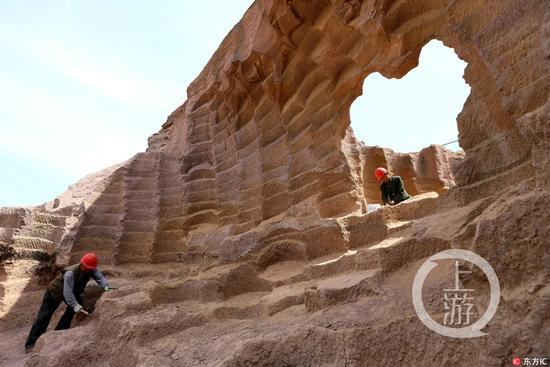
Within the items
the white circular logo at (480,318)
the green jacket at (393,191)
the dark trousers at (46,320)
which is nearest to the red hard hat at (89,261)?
the dark trousers at (46,320)

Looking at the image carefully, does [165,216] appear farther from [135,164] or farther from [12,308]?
[12,308]

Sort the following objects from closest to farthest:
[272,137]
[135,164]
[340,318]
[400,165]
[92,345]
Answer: [340,318] < [92,345] < [272,137] < [135,164] < [400,165]

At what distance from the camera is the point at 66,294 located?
21.3ft

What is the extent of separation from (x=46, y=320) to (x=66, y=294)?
1.91ft

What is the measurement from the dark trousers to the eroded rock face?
0.31 metres

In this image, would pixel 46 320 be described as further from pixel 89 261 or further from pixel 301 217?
pixel 301 217

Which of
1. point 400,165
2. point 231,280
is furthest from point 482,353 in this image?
point 400,165

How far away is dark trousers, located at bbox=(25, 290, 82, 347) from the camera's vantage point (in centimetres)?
654

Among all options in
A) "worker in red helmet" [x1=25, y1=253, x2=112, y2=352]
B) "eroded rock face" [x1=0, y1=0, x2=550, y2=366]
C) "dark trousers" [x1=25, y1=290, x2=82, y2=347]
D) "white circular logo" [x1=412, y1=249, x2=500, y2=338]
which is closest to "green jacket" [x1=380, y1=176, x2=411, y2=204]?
"eroded rock face" [x1=0, y1=0, x2=550, y2=366]

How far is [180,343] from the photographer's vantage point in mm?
4570

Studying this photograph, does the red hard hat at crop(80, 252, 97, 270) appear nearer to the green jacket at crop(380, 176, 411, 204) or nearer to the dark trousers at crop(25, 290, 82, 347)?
the dark trousers at crop(25, 290, 82, 347)

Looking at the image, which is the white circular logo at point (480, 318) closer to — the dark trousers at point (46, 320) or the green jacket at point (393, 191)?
the green jacket at point (393, 191)

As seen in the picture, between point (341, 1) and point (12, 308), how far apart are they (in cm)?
724

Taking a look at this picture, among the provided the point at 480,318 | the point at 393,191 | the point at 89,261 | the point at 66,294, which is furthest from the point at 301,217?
the point at 480,318
